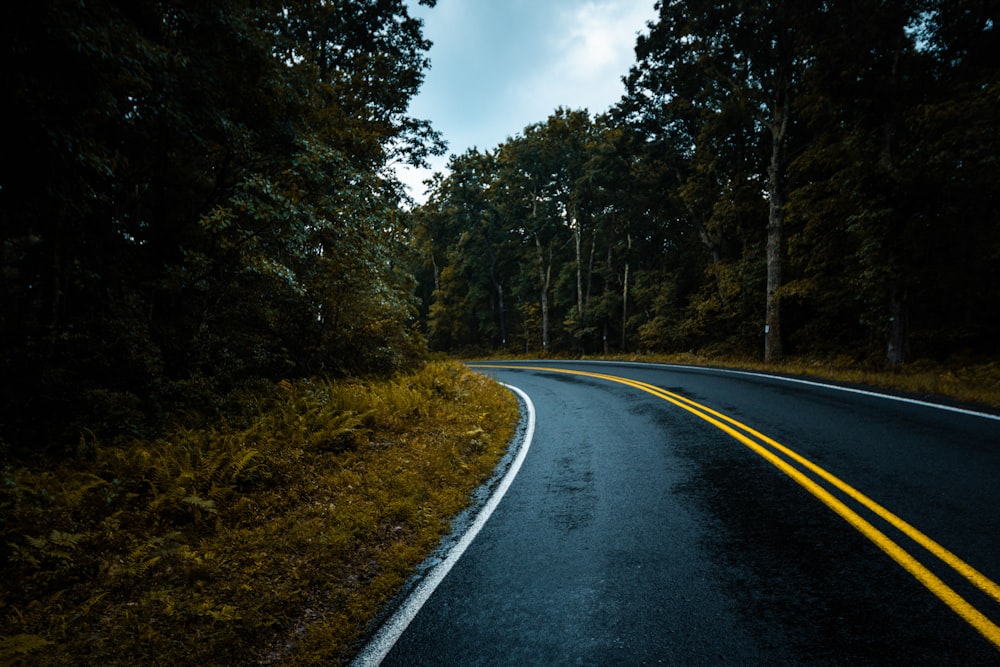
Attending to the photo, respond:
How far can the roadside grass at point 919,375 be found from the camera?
8.17 meters

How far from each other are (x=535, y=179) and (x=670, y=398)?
25.9 m

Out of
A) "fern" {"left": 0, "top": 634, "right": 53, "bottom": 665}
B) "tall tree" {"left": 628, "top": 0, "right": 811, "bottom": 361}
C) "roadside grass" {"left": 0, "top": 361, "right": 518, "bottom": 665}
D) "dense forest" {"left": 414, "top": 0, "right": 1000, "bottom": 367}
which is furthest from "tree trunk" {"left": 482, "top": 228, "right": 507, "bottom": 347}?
"fern" {"left": 0, "top": 634, "right": 53, "bottom": 665}

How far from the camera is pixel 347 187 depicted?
8.01m

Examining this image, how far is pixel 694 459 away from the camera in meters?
5.76

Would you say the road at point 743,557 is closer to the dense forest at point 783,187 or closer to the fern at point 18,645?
the fern at point 18,645

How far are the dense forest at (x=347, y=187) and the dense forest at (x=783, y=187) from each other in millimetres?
102

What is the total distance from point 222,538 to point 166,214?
22.5ft

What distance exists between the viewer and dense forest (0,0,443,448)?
455cm

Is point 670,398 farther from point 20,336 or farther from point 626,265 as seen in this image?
point 626,265

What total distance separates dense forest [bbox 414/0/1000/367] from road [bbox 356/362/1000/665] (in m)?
8.35

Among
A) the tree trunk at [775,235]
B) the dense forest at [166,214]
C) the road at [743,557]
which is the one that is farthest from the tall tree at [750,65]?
the dense forest at [166,214]

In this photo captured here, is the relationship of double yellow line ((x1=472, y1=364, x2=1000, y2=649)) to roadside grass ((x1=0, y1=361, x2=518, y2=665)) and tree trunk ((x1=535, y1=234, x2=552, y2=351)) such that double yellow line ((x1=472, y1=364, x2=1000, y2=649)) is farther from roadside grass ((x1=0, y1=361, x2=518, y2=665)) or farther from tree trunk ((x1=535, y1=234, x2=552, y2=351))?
tree trunk ((x1=535, y1=234, x2=552, y2=351))

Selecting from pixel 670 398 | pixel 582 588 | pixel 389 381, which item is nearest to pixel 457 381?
pixel 389 381

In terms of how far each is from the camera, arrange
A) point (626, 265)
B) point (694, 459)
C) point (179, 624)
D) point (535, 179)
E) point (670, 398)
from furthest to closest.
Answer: point (535, 179), point (626, 265), point (670, 398), point (694, 459), point (179, 624)
